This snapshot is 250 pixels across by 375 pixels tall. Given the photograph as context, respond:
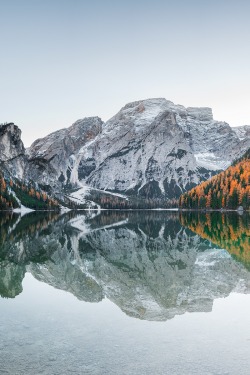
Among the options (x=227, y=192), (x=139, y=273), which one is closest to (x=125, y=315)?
(x=139, y=273)

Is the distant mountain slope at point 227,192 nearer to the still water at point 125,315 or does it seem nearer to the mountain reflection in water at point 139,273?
the mountain reflection in water at point 139,273

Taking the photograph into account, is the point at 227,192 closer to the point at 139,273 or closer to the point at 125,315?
the point at 139,273

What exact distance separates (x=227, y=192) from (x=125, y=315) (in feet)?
534

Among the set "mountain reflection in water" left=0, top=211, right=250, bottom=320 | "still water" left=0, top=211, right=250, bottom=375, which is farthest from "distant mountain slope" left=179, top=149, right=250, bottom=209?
"still water" left=0, top=211, right=250, bottom=375

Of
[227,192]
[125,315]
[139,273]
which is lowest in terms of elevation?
[227,192]

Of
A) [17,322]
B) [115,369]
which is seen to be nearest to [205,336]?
[115,369]

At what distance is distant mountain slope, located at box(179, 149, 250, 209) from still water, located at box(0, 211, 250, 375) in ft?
462

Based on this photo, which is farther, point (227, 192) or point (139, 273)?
point (227, 192)

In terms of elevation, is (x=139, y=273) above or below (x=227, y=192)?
above

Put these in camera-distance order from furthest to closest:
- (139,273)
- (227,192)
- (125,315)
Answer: (227,192) → (139,273) → (125,315)

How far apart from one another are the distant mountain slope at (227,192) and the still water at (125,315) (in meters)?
141

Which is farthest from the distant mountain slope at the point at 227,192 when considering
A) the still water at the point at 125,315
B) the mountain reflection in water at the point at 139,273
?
the still water at the point at 125,315

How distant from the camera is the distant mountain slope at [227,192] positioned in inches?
6452

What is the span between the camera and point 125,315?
14828 millimetres
